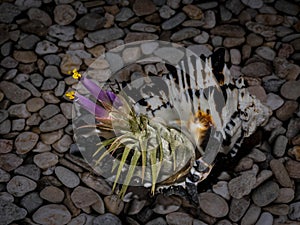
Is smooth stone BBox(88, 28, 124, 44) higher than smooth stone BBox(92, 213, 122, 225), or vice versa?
smooth stone BBox(88, 28, 124, 44)

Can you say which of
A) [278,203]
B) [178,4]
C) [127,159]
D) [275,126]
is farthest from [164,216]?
[178,4]

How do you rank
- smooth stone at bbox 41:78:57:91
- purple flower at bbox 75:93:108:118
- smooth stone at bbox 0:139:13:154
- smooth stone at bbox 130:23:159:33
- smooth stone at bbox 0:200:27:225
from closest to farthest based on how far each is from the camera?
purple flower at bbox 75:93:108:118 → smooth stone at bbox 0:200:27:225 → smooth stone at bbox 0:139:13:154 → smooth stone at bbox 41:78:57:91 → smooth stone at bbox 130:23:159:33

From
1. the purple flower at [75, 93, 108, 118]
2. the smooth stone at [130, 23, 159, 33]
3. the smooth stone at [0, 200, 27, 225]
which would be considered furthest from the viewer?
the smooth stone at [130, 23, 159, 33]

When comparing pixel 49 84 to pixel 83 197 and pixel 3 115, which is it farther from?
pixel 83 197

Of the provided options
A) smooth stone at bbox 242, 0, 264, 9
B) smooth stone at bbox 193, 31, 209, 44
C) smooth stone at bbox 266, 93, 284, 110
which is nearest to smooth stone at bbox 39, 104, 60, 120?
smooth stone at bbox 193, 31, 209, 44

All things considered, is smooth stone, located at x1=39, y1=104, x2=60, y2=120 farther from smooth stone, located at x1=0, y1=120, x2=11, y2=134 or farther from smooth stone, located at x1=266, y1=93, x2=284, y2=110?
smooth stone, located at x1=266, y1=93, x2=284, y2=110

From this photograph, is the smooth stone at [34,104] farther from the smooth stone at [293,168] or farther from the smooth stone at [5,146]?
the smooth stone at [293,168]

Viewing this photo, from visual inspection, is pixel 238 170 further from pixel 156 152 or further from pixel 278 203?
pixel 156 152

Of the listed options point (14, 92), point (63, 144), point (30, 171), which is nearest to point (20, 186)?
point (30, 171)
